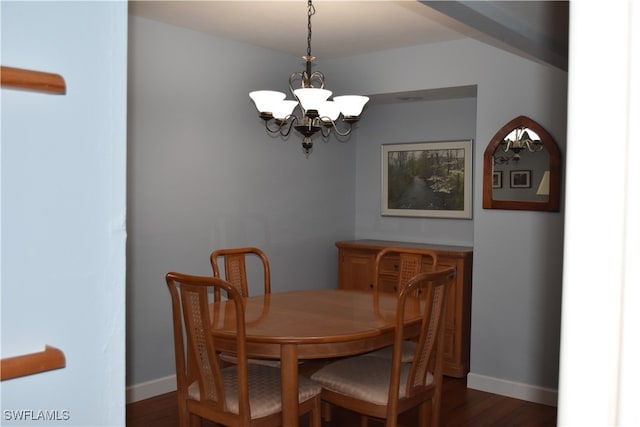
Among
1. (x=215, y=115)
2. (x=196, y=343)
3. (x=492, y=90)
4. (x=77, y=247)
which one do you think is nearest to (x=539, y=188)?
(x=492, y=90)

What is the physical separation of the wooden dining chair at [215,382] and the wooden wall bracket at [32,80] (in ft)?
5.09

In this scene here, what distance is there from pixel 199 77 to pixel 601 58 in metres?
3.57

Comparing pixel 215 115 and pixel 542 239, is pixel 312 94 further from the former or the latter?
pixel 542 239

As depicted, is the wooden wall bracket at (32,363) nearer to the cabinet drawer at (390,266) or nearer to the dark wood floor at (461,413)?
the dark wood floor at (461,413)

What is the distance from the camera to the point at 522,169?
4.06m

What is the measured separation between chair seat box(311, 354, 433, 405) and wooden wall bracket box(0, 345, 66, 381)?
6.67 ft

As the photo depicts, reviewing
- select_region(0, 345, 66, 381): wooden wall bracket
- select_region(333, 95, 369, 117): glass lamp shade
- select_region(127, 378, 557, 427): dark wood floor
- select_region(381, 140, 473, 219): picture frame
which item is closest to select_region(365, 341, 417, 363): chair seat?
select_region(127, 378, 557, 427): dark wood floor

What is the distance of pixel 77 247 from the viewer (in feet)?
2.83

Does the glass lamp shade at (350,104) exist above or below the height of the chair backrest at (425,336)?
above

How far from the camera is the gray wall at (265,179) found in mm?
3881

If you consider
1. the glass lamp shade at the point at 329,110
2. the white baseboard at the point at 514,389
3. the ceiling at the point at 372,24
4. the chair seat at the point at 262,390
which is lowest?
the white baseboard at the point at 514,389

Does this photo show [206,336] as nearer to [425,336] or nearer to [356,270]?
[425,336]

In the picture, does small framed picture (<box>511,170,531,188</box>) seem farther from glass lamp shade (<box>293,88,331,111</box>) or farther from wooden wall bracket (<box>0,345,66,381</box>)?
wooden wall bracket (<box>0,345,66,381</box>)

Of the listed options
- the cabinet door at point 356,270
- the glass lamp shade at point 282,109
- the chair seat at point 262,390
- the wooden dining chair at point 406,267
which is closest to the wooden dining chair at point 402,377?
the chair seat at point 262,390
